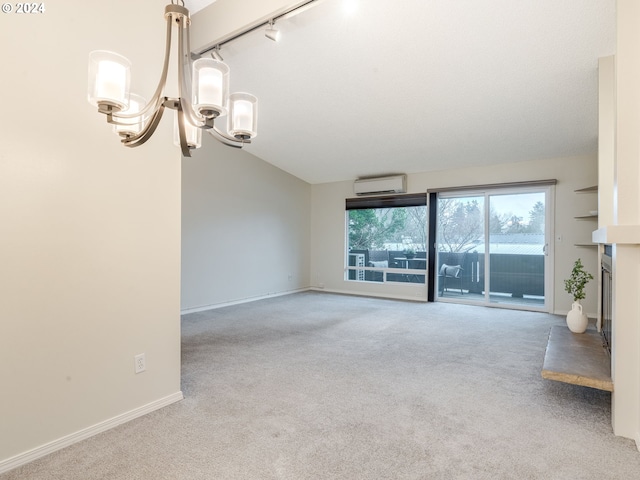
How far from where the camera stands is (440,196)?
6445 mm

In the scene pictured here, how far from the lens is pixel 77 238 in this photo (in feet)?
6.67

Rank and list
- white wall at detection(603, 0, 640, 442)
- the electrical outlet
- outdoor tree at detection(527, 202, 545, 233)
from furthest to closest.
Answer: outdoor tree at detection(527, 202, 545, 233), the electrical outlet, white wall at detection(603, 0, 640, 442)

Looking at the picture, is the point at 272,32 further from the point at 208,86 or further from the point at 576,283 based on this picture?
the point at 576,283

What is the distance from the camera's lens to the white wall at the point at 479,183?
17.1 ft

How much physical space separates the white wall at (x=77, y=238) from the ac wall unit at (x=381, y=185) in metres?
4.79

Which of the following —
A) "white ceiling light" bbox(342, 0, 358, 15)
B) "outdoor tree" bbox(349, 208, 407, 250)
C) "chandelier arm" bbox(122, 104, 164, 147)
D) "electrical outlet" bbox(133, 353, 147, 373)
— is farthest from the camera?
"outdoor tree" bbox(349, 208, 407, 250)

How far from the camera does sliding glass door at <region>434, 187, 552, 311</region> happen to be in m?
5.61

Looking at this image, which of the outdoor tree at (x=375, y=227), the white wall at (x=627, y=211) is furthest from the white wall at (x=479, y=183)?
the white wall at (x=627, y=211)

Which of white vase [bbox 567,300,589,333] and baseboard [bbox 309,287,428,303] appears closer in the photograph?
white vase [bbox 567,300,589,333]

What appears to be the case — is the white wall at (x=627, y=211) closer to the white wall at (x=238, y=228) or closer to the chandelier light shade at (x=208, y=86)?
the chandelier light shade at (x=208, y=86)

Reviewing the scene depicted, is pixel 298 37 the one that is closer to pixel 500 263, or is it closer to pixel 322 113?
pixel 322 113

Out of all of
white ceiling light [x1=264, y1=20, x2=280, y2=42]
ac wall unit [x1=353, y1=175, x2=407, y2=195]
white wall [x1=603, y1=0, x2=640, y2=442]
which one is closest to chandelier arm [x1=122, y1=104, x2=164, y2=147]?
white ceiling light [x1=264, y1=20, x2=280, y2=42]

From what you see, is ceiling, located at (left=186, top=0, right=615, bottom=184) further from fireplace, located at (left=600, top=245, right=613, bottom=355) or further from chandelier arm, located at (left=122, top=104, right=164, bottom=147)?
chandelier arm, located at (left=122, top=104, right=164, bottom=147)

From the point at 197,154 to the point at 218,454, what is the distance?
4608 millimetres
